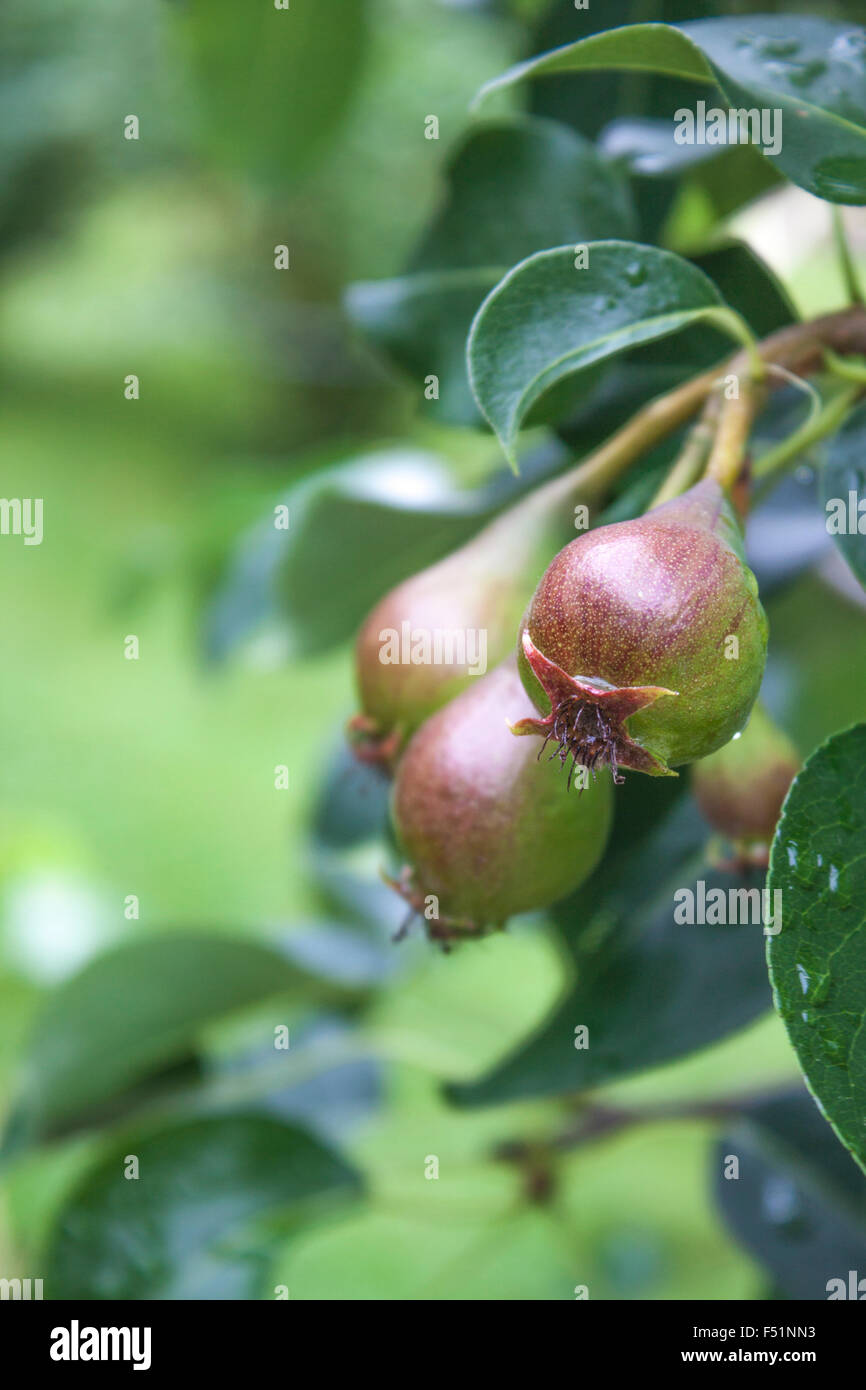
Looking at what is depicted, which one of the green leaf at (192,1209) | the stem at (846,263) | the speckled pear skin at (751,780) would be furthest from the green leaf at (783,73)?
the green leaf at (192,1209)

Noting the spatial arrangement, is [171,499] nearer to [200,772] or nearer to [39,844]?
[200,772]

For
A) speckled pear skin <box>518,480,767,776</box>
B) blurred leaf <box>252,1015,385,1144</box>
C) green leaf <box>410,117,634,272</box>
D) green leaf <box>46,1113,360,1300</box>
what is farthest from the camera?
blurred leaf <box>252,1015,385,1144</box>

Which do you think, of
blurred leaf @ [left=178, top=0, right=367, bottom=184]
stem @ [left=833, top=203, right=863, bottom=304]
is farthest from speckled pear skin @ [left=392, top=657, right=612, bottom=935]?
blurred leaf @ [left=178, top=0, right=367, bottom=184]

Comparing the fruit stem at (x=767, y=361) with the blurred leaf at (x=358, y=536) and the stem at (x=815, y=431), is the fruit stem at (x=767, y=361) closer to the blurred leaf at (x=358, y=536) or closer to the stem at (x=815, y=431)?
the stem at (x=815, y=431)

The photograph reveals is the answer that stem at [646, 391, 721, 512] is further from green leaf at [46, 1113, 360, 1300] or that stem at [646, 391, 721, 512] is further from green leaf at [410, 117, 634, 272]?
green leaf at [46, 1113, 360, 1300]

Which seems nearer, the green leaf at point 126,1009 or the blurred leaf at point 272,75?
the green leaf at point 126,1009
